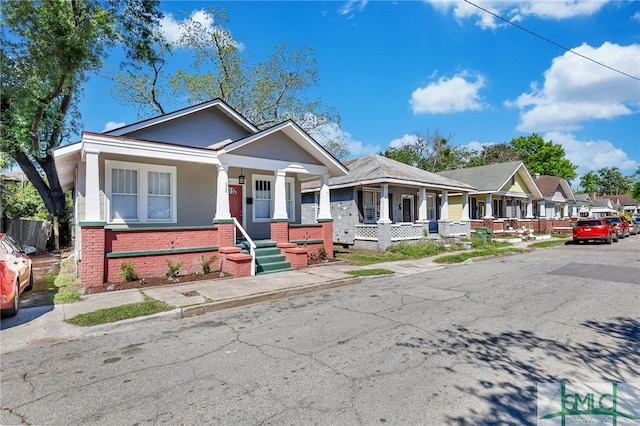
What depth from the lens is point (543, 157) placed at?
5853cm

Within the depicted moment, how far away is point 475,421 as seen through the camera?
3080mm

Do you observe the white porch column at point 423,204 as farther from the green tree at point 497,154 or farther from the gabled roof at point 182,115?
the green tree at point 497,154

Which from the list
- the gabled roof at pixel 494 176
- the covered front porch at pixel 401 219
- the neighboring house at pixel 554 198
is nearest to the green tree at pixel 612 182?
Result: the neighboring house at pixel 554 198

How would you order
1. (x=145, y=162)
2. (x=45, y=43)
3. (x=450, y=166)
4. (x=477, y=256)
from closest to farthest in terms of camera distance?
(x=145, y=162)
(x=45, y=43)
(x=477, y=256)
(x=450, y=166)

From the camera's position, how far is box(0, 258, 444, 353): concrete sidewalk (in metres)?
5.67

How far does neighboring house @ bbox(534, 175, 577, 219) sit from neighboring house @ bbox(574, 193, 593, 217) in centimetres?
423

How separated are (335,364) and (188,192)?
9.90 meters

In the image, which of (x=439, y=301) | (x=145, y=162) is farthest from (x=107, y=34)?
(x=439, y=301)

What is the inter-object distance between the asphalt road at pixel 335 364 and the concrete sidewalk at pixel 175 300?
1.18 feet

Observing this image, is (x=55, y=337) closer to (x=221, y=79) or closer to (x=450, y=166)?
A: (x=221, y=79)

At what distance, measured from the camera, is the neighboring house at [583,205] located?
45938mm

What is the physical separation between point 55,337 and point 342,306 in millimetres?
5036

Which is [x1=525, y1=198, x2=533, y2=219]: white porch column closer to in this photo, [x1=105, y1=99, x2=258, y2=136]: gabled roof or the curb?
[x1=105, y1=99, x2=258, y2=136]: gabled roof

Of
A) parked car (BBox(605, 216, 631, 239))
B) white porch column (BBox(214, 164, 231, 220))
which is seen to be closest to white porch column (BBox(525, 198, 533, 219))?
parked car (BBox(605, 216, 631, 239))
